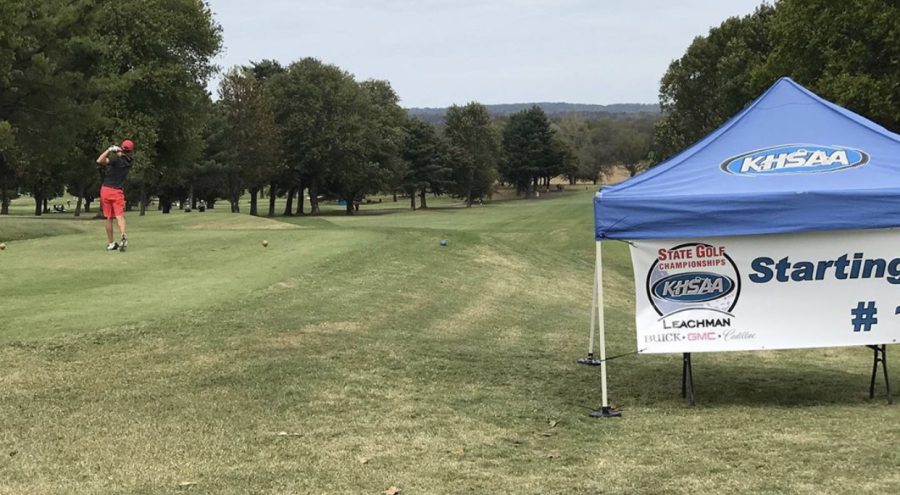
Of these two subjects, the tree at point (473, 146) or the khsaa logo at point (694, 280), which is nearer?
the khsaa logo at point (694, 280)

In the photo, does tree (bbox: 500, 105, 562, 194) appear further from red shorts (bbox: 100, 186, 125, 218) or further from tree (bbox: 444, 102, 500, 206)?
red shorts (bbox: 100, 186, 125, 218)

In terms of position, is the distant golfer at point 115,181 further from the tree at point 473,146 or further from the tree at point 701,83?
the tree at point 473,146

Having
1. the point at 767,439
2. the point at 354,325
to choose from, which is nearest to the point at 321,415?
the point at 767,439

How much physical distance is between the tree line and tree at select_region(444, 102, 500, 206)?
0.18 metres

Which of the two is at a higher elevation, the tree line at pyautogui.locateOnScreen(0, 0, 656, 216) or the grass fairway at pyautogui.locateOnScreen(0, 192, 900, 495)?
the tree line at pyautogui.locateOnScreen(0, 0, 656, 216)

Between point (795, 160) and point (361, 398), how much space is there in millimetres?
4828

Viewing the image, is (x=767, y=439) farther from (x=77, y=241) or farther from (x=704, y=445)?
(x=77, y=241)

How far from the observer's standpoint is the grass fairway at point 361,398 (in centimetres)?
496

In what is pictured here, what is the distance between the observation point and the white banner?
23.7ft

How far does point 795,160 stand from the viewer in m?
7.66

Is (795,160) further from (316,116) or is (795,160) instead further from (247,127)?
(316,116)

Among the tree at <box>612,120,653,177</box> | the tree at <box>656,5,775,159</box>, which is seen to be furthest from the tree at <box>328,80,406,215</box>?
the tree at <box>612,120,653,177</box>

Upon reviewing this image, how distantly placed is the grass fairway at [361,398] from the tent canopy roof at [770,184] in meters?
1.75

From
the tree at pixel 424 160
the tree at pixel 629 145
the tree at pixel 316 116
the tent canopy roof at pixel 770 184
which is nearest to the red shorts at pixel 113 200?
the tent canopy roof at pixel 770 184
